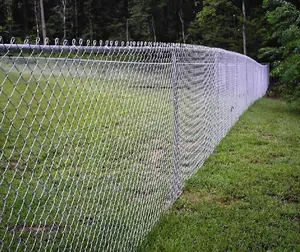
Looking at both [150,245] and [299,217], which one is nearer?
[150,245]

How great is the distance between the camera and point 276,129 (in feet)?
28.0

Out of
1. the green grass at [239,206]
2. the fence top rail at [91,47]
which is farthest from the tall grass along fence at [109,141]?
the green grass at [239,206]

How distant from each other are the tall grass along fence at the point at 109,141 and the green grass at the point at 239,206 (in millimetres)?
180

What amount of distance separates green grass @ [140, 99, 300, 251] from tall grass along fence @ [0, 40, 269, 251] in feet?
0.59

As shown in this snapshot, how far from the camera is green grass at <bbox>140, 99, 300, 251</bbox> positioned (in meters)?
3.27

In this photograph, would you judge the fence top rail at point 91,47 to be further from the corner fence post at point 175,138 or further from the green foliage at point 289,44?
the green foliage at point 289,44

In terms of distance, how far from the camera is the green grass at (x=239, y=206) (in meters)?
3.27

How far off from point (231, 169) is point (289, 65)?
710 centimetres

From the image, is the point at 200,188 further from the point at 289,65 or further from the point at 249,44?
the point at 249,44

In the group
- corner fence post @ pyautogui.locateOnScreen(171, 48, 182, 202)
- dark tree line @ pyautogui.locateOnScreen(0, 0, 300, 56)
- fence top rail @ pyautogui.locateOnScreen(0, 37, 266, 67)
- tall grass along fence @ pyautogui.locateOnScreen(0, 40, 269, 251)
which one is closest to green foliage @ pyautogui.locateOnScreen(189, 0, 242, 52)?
dark tree line @ pyautogui.locateOnScreen(0, 0, 300, 56)

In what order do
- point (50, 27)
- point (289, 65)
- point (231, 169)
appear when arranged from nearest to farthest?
point (231, 169), point (289, 65), point (50, 27)

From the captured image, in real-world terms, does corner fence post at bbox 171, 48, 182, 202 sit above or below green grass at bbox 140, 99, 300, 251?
above

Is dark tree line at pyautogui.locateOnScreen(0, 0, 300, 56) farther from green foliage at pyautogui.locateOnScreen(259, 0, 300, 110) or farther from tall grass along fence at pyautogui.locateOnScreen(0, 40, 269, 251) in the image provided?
tall grass along fence at pyautogui.locateOnScreen(0, 40, 269, 251)

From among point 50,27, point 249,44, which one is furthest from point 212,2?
point 50,27
